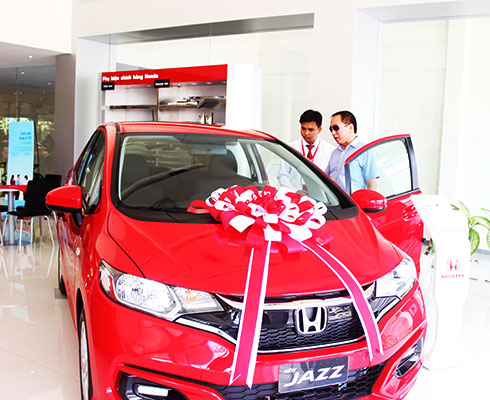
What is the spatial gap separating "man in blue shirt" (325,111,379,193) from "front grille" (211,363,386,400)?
176 cm

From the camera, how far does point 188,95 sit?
24.8ft

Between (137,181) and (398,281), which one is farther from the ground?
(137,181)

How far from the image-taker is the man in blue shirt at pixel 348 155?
3484 mm

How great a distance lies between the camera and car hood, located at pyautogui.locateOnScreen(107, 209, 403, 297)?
65.5 inches

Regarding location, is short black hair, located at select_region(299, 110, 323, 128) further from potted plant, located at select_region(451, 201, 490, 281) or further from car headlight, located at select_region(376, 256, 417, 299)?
car headlight, located at select_region(376, 256, 417, 299)

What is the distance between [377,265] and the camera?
6.26 feet

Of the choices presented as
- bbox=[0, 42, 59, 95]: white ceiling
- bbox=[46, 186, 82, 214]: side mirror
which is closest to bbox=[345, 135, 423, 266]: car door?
bbox=[46, 186, 82, 214]: side mirror

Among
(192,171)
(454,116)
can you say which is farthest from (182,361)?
(454,116)

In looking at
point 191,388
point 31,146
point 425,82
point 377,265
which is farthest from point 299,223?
point 31,146

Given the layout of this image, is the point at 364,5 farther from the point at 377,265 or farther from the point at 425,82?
the point at 377,265

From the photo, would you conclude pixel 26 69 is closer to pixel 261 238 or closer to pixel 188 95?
pixel 188 95

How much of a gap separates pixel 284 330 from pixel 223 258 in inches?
12.4

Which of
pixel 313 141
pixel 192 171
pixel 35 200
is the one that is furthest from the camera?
pixel 35 200

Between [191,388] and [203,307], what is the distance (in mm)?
232
